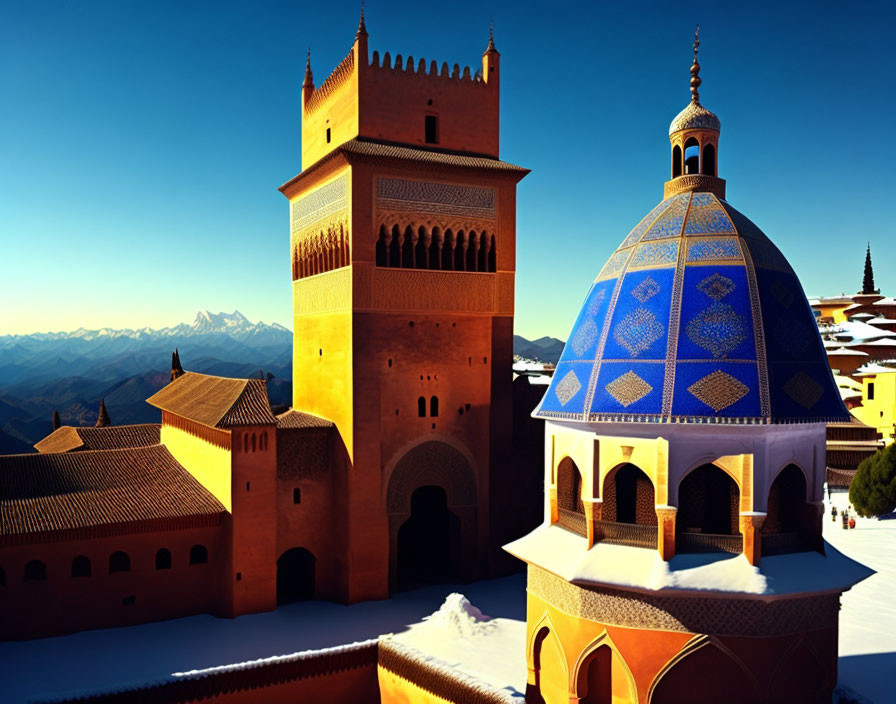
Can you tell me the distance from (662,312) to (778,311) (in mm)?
1370

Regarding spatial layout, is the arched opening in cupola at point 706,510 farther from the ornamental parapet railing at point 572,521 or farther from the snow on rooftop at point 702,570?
the ornamental parapet railing at point 572,521

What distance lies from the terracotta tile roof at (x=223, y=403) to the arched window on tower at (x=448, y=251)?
4681 mm

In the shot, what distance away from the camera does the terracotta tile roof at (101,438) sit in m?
20.4

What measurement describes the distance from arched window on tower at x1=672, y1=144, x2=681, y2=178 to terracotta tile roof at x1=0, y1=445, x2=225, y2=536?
10.2m

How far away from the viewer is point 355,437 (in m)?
15.2

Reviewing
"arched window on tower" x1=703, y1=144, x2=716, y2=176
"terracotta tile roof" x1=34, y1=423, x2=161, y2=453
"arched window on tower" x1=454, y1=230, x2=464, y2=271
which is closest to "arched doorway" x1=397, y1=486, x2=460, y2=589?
"arched window on tower" x1=454, y1=230, x2=464, y2=271

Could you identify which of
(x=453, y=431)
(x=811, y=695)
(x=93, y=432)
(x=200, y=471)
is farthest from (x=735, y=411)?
(x=93, y=432)

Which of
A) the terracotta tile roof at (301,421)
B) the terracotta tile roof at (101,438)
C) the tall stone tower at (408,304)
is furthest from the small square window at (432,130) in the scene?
the terracotta tile roof at (101,438)

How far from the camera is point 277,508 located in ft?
49.5

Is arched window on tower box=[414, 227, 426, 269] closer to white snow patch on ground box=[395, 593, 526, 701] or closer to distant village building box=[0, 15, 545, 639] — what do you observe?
distant village building box=[0, 15, 545, 639]

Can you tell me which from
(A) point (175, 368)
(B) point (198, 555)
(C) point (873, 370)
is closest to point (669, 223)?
(B) point (198, 555)

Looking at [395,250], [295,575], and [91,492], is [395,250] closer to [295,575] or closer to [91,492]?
[295,575]

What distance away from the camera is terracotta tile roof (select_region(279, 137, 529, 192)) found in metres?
15.3

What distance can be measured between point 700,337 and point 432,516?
34.9 feet
